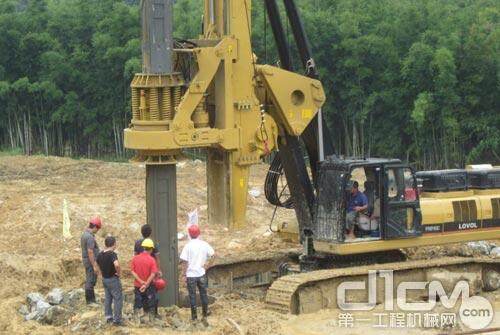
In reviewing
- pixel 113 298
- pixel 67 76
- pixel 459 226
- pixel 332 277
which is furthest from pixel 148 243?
pixel 67 76

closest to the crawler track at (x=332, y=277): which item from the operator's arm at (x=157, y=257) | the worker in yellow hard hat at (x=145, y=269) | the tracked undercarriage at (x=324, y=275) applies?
the tracked undercarriage at (x=324, y=275)

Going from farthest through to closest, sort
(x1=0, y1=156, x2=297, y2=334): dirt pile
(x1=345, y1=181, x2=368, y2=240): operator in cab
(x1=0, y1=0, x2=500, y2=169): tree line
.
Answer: (x1=0, y1=0, x2=500, y2=169): tree line, (x1=345, y1=181, x2=368, y2=240): operator in cab, (x1=0, y1=156, x2=297, y2=334): dirt pile

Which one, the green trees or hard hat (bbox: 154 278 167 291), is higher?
the green trees

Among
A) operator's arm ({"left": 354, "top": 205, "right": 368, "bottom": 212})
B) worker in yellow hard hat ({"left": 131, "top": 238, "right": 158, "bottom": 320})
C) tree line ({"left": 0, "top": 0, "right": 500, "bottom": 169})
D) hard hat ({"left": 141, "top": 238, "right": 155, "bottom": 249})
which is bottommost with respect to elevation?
worker in yellow hard hat ({"left": 131, "top": 238, "right": 158, "bottom": 320})

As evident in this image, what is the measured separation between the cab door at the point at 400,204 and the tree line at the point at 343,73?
11.8 m

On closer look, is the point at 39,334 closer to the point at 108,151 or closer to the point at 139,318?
the point at 139,318

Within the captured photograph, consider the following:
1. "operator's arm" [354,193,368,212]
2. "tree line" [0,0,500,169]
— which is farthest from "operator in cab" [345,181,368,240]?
"tree line" [0,0,500,169]

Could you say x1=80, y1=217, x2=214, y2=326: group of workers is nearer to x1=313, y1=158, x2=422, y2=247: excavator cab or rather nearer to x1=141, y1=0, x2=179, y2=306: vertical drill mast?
x1=141, y1=0, x2=179, y2=306: vertical drill mast

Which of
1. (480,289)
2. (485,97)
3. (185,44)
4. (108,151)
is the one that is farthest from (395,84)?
(185,44)

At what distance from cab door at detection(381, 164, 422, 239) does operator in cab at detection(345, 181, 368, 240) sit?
0.31 m

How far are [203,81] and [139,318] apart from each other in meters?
3.23

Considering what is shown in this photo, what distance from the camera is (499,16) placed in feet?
106

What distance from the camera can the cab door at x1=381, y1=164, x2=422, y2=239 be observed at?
13797 mm

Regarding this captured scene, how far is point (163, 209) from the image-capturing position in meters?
12.5
